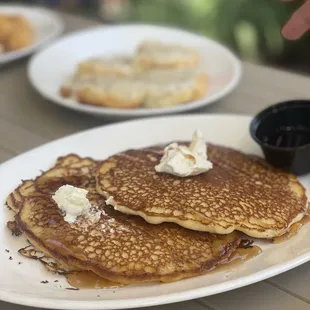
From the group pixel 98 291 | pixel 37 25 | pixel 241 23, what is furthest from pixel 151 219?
pixel 241 23

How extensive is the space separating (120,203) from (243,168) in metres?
0.36

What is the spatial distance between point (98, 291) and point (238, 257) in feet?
0.93

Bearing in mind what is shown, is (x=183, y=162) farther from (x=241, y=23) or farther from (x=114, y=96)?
(x=241, y=23)

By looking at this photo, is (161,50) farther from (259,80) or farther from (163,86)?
(259,80)

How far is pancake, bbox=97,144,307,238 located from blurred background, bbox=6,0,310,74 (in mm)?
2976

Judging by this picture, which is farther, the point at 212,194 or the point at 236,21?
the point at 236,21

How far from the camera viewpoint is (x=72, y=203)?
3.88 feet

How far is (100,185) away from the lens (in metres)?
1.27

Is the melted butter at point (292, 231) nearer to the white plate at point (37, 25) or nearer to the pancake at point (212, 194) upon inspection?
the pancake at point (212, 194)

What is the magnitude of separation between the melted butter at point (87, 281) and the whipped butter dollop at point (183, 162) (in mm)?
306

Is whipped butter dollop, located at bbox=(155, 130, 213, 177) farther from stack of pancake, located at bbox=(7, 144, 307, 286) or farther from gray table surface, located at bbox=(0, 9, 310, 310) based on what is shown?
gray table surface, located at bbox=(0, 9, 310, 310)

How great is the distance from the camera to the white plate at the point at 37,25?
7.50 feet

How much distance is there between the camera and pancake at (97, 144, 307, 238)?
45.1 inches

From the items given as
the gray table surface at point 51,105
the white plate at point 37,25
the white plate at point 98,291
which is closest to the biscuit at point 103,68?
the gray table surface at point 51,105
